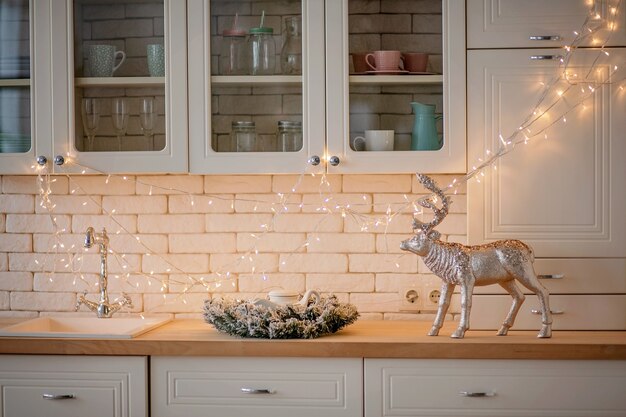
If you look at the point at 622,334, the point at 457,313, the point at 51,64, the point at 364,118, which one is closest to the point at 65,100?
the point at 51,64

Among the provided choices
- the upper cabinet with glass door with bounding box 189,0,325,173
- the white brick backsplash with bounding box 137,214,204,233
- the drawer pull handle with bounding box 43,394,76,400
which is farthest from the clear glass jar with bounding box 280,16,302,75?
the drawer pull handle with bounding box 43,394,76,400

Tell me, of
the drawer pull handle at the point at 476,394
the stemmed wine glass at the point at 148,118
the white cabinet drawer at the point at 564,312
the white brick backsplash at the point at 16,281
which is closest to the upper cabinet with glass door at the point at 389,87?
the white cabinet drawer at the point at 564,312

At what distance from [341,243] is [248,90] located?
666 millimetres

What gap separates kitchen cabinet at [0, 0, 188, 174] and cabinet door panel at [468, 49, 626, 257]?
99 centimetres

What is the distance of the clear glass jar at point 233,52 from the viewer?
2.88 m

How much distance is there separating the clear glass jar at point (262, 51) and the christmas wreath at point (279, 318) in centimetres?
76

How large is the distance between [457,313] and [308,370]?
2.38ft

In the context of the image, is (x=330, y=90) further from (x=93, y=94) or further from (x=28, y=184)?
(x=28, y=184)

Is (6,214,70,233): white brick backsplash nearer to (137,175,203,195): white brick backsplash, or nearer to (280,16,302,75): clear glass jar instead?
(137,175,203,195): white brick backsplash

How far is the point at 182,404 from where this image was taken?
2.66 metres

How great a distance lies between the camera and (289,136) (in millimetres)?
2865

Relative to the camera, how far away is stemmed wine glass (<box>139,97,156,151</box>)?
290cm

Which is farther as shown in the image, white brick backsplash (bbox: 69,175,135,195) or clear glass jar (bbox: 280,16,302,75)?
white brick backsplash (bbox: 69,175,135,195)

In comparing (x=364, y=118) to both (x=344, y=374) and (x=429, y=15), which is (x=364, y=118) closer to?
(x=429, y=15)
